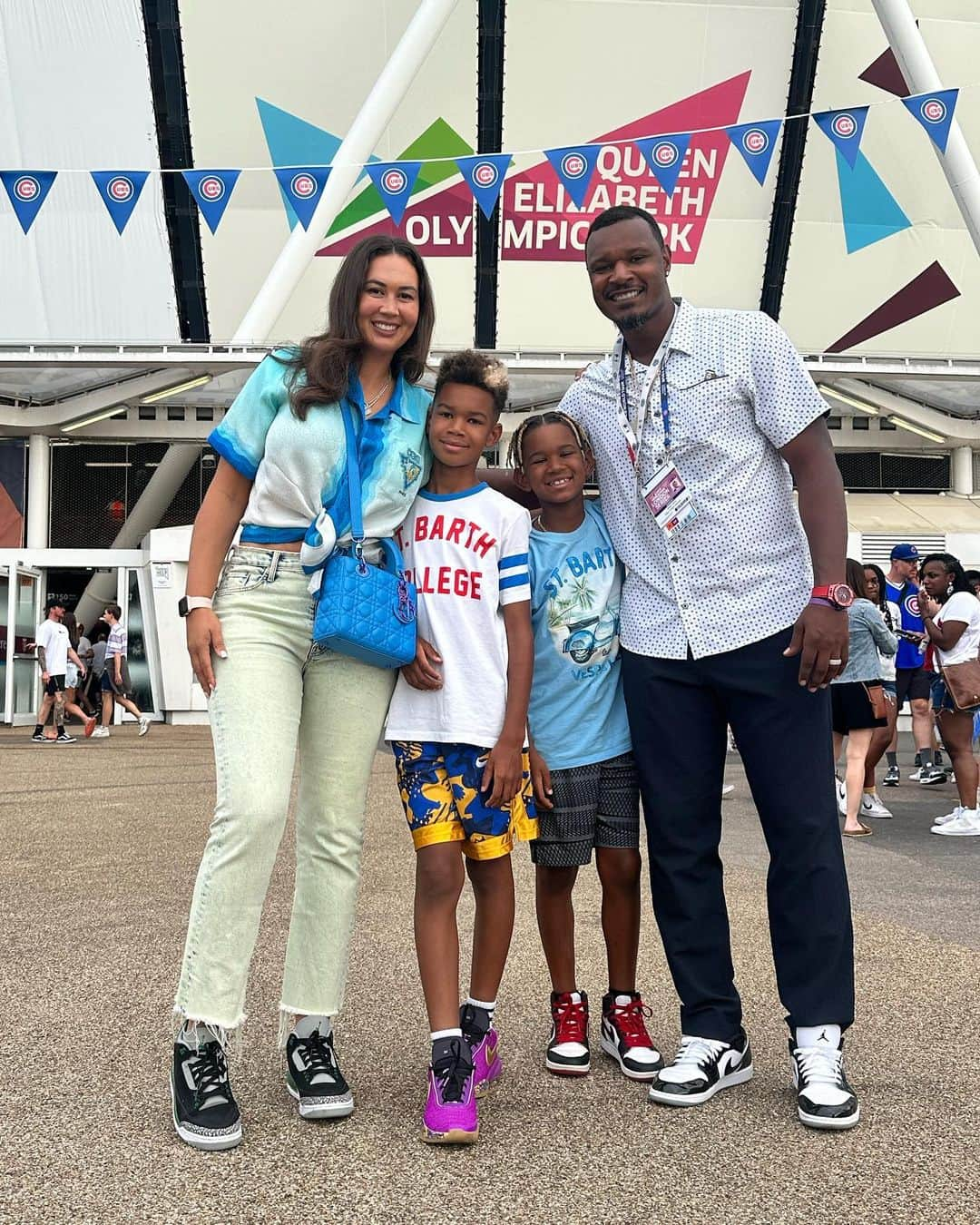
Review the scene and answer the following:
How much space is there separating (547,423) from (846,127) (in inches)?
420

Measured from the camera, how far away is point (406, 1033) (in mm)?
3348

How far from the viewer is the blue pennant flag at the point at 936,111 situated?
12680 mm

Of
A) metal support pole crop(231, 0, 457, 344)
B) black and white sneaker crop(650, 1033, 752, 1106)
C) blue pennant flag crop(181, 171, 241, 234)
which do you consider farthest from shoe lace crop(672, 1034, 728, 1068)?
metal support pole crop(231, 0, 457, 344)

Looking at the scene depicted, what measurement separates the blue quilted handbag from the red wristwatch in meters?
0.92

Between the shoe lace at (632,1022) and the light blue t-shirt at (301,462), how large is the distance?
131cm

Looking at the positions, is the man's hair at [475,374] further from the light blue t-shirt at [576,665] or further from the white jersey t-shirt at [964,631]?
the white jersey t-shirt at [964,631]

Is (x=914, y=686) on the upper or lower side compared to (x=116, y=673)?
upper

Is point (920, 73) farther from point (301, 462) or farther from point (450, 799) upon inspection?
point (450, 799)

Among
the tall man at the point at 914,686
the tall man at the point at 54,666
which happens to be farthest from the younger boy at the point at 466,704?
the tall man at the point at 54,666

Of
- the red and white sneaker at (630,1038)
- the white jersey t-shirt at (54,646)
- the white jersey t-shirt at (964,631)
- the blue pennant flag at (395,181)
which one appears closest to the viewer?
the red and white sneaker at (630,1038)

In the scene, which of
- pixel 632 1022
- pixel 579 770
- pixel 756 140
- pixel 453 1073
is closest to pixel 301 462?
pixel 579 770

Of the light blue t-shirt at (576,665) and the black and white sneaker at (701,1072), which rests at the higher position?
the light blue t-shirt at (576,665)

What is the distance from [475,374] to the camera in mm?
2982

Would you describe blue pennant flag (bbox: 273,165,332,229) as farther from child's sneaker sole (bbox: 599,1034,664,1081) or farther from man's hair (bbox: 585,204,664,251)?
child's sneaker sole (bbox: 599,1034,664,1081)
